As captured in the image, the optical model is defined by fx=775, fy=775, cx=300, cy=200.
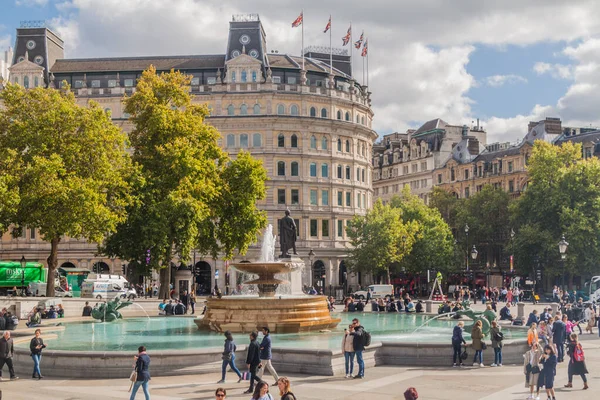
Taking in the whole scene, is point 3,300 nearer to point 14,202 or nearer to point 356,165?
point 14,202

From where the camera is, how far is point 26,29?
7950cm

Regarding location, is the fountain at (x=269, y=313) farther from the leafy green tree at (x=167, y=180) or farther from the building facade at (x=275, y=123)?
the building facade at (x=275, y=123)

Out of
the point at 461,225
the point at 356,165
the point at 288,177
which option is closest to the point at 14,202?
the point at 288,177

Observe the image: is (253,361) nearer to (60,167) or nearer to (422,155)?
(60,167)

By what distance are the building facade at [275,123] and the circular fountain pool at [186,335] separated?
128 feet

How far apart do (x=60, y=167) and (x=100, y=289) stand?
18.9 metres

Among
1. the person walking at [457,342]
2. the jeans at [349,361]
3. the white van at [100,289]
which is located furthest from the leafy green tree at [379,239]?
the jeans at [349,361]

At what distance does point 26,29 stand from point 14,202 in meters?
45.0

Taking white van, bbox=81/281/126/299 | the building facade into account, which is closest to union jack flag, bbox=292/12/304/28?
the building facade

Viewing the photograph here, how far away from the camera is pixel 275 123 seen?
74688 mm

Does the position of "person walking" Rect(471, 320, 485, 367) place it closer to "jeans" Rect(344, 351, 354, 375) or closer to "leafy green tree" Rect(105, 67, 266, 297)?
"jeans" Rect(344, 351, 354, 375)

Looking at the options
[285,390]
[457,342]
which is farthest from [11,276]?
[285,390]

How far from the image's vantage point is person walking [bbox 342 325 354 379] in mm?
19422

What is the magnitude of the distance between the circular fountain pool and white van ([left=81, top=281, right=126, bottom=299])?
22747 millimetres
